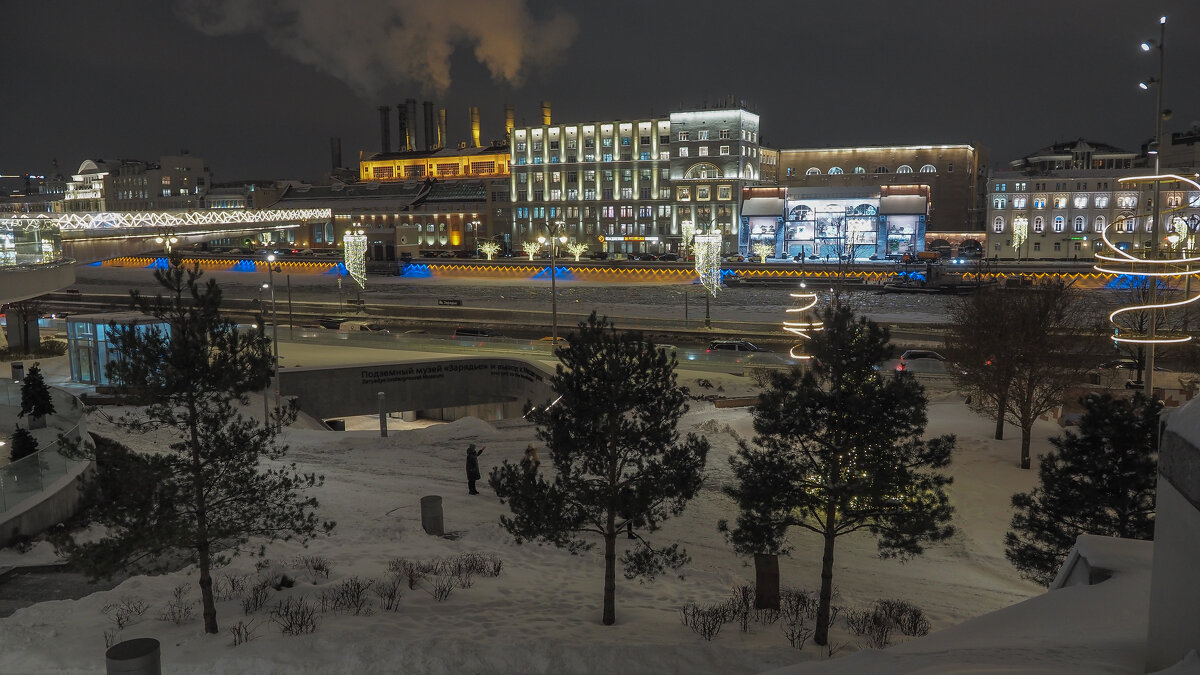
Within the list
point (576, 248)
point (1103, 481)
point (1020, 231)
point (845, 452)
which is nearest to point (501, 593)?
point (845, 452)

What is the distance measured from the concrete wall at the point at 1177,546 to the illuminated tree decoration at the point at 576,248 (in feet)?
261

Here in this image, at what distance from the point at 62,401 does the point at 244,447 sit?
13474 mm

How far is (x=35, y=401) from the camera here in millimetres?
18812

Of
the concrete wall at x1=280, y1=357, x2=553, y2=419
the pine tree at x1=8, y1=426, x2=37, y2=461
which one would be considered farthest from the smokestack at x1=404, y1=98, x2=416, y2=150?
the pine tree at x1=8, y1=426, x2=37, y2=461

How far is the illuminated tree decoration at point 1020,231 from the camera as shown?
76.2m

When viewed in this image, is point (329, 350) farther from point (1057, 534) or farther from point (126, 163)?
point (126, 163)

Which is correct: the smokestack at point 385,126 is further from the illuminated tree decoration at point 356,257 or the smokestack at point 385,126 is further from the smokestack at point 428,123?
the illuminated tree decoration at point 356,257

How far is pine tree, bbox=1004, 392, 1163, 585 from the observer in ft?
36.4

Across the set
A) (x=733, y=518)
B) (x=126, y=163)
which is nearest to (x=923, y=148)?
(x=733, y=518)

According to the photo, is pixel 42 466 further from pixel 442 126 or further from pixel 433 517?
pixel 442 126

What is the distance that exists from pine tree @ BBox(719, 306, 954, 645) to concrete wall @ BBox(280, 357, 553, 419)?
18.7 metres

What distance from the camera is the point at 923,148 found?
92.3 m

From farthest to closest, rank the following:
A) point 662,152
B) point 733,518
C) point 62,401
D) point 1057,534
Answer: point 662,152 → point 62,401 → point 733,518 → point 1057,534

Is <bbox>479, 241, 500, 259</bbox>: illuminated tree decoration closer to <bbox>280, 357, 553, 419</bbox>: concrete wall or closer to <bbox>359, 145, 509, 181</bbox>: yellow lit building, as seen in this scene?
<bbox>359, 145, 509, 181</bbox>: yellow lit building
